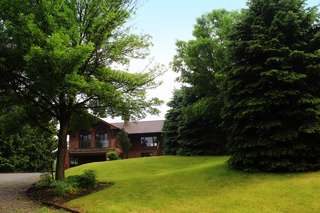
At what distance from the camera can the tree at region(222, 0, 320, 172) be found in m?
8.95

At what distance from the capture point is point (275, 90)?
9.48m

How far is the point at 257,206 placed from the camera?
243 inches

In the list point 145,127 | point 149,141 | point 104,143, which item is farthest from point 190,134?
point 145,127

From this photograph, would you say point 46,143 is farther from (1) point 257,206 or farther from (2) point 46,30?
(1) point 257,206

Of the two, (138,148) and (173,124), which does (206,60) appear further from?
(138,148)

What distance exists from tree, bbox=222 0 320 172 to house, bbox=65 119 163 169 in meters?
20.1

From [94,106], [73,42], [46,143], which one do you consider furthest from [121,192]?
[46,143]

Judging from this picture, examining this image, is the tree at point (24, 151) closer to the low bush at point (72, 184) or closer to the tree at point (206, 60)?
the low bush at point (72, 184)

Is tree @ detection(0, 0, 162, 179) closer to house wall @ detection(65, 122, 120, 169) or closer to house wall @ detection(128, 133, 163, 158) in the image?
house wall @ detection(65, 122, 120, 169)

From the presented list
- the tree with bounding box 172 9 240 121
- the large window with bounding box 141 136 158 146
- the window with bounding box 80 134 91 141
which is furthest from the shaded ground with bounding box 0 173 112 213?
the large window with bounding box 141 136 158 146

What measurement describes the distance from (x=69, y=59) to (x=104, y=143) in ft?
71.2

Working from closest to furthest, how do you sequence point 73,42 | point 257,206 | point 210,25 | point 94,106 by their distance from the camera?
point 257,206 → point 73,42 → point 94,106 → point 210,25

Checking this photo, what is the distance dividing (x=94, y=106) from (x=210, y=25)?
14303 mm

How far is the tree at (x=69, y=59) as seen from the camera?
784 centimetres
